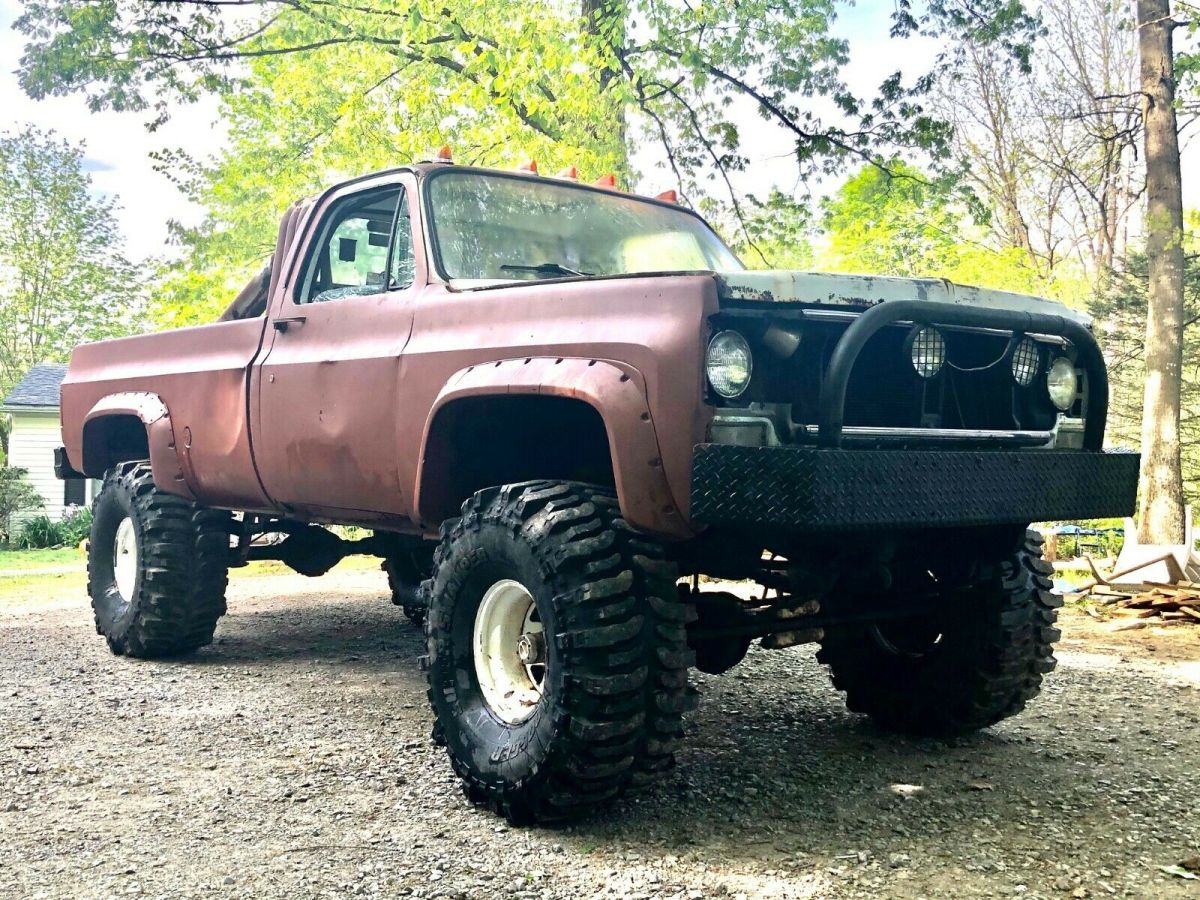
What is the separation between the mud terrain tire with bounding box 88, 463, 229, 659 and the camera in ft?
20.6

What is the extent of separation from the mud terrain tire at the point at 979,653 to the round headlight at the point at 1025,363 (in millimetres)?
604

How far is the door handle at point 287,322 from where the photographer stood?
17.1 ft

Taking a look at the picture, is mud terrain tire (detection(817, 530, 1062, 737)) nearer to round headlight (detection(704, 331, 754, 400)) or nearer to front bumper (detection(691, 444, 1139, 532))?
front bumper (detection(691, 444, 1139, 532))

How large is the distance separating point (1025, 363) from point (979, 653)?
1169mm

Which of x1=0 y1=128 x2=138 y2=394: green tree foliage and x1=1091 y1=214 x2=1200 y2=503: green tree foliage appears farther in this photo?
x1=0 y1=128 x2=138 y2=394: green tree foliage

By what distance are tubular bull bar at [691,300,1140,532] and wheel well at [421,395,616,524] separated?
2.56ft

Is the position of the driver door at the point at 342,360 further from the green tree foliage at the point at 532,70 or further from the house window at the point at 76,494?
the house window at the point at 76,494

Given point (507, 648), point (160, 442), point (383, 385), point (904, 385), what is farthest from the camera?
point (160, 442)

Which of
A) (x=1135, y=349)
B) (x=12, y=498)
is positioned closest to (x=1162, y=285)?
(x=1135, y=349)

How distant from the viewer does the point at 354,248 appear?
16.8 feet

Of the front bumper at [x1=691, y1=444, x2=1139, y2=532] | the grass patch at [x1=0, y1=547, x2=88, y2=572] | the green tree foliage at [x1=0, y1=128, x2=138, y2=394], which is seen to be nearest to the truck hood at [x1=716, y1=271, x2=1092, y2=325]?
the front bumper at [x1=691, y1=444, x2=1139, y2=532]

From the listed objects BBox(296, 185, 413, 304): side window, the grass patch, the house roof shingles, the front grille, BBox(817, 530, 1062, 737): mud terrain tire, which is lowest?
the grass patch

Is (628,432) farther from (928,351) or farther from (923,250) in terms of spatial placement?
(923,250)

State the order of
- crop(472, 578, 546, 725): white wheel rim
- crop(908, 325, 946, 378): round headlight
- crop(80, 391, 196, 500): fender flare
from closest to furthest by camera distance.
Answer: crop(908, 325, 946, 378): round headlight
crop(472, 578, 546, 725): white wheel rim
crop(80, 391, 196, 500): fender flare
